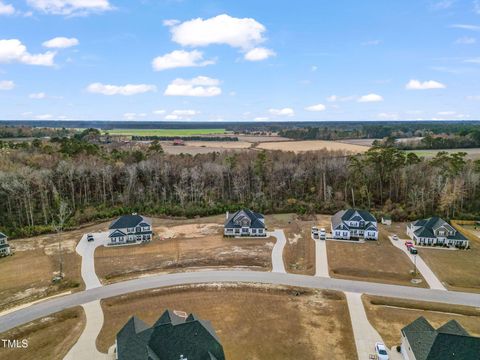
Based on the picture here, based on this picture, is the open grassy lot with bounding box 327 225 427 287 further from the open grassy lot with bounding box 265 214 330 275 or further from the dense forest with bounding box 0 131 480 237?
the dense forest with bounding box 0 131 480 237

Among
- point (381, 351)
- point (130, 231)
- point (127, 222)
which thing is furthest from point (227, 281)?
point (127, 222)

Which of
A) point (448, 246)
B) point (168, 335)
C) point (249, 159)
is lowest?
point (448, 246)

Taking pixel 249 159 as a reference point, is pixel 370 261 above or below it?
below

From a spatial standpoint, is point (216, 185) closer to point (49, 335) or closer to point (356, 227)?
point (356, 227)

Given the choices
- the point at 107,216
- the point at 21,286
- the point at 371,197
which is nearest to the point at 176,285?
the point at 21,286

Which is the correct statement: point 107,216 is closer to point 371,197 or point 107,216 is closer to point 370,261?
point 370,261

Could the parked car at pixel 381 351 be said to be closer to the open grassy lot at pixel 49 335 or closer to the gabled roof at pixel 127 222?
the open grassy lot at pixel 49 335
